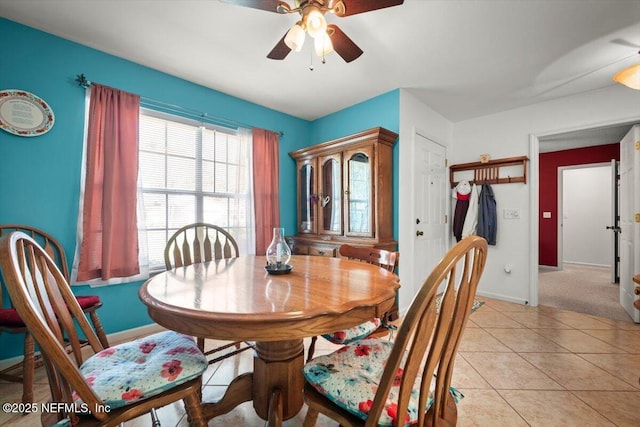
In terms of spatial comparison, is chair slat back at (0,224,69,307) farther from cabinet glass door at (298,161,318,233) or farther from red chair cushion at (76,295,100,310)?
cabinet glass door at (298,161,318,233)

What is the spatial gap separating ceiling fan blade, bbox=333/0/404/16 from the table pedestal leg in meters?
1.72

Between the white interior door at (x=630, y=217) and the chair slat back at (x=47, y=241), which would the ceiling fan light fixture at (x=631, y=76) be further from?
the chair slat back at (x=47, y=241)

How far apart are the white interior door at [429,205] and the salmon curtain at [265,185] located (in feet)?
5.63

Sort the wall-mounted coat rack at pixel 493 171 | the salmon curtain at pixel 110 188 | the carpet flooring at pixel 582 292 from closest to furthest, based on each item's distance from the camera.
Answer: the salmon curtain at pixel 110 188 < the carpet flooring at pixel 582 292 < the wall-mounted coat rack at pixel 493 171

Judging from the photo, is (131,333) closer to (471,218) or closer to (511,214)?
(471,218)

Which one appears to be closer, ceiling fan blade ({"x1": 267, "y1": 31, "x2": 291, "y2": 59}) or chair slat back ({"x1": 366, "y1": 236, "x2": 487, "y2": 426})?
chair slat back ({"x1": 366, "y1": 236, "x2": 487, "y2": 426})

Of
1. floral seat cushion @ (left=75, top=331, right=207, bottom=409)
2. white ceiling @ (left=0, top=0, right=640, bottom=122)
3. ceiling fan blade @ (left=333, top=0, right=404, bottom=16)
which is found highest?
white ceiling @ (left=0, top=0, right=640, bottom=122)

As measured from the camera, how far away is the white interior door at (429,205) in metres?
3.08

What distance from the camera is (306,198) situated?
136 inches

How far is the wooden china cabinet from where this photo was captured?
8.85 ft

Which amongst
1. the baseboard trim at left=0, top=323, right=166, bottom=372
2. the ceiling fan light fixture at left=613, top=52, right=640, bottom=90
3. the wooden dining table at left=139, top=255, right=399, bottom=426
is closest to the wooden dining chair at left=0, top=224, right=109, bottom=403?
the baseboard trim at left=0, top=323, right=166, bottom=372

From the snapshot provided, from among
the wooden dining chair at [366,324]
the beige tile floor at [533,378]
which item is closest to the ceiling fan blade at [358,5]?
the wooden dining chair at [366,324]

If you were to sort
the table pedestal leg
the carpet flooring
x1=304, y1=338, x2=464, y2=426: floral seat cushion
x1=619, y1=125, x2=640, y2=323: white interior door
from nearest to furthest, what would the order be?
x1=304, y1=338, x2=464, y2=426: floral seat cushion, the table pedestal leg, x1=619, y1=125, x2=640, y2=323: white interior door, the carpet flooring

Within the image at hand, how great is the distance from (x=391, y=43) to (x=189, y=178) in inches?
90.6
